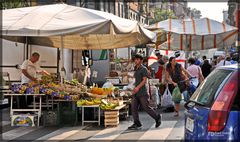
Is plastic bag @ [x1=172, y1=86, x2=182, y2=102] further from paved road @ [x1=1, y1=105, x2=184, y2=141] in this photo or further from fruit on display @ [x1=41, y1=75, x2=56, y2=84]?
fruit on display @ [x1=41, y1=75, x2=56, y2=84]

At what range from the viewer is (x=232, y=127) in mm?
5250

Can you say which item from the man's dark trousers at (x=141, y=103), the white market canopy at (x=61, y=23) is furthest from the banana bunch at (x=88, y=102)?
the white market canopy at (x=61, y=23)

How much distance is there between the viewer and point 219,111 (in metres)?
5.32

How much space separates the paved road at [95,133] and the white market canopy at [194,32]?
6.27 m

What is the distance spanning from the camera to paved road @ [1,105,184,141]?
986cm

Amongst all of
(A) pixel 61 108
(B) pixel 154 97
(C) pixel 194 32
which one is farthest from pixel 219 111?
(C) pixel 194 32

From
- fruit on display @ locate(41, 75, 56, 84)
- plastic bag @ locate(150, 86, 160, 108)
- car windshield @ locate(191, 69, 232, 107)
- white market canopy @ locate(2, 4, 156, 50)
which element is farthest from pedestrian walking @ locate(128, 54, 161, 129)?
car windshield @ locate(191, 69, 232, 107)

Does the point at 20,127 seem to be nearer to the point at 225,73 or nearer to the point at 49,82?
the point at 49,82

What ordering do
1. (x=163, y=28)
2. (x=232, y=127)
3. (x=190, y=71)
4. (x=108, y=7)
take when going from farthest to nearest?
(x=108, y=7)
(x=163, y=28)
(x=190, y=71)
(x=232, y=127)

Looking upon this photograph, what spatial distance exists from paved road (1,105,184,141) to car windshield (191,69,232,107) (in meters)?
3.61

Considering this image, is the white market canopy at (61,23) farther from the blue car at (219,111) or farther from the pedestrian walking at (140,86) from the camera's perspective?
the blue car at (219,111)

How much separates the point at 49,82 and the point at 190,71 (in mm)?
4812

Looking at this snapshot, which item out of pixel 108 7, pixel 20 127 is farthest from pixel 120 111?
pixel 108 7

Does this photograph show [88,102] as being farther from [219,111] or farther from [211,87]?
[219,111]
